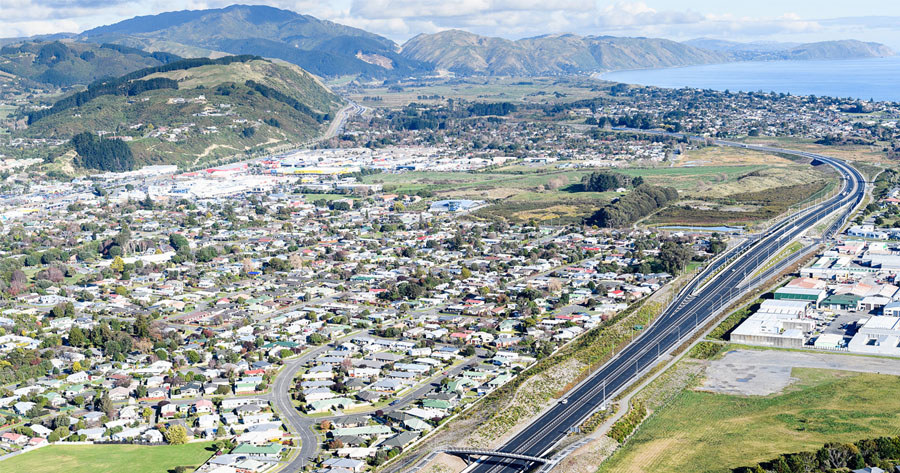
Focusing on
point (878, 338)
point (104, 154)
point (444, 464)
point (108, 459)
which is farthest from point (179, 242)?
point (878, 338)

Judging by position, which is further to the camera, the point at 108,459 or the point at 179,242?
the point at 179,242

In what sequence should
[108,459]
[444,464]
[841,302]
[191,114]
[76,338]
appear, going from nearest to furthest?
1. [444,464]
2. [108,459]
3. [76,338]
4. [841,302]
5. [191,114]

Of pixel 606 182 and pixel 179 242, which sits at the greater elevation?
pixel 606 182

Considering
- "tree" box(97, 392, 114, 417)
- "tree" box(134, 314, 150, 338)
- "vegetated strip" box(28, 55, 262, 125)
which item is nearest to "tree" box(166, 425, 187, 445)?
"tree" box(97, 392, 114, 417)

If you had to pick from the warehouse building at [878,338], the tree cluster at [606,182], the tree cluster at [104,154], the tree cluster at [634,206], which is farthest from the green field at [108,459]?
the tree cluster at [104,154]

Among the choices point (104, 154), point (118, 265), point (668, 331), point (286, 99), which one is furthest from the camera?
point (286, 99)

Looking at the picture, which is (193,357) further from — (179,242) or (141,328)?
(179,242)

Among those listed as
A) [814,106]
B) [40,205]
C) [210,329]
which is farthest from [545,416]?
[814,106]

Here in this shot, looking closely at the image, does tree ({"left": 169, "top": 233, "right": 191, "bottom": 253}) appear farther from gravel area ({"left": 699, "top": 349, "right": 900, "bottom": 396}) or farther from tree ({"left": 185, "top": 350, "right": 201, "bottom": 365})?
gravel area ({"left": 699, "top": 349, "right": 900, "bottom": 396})
